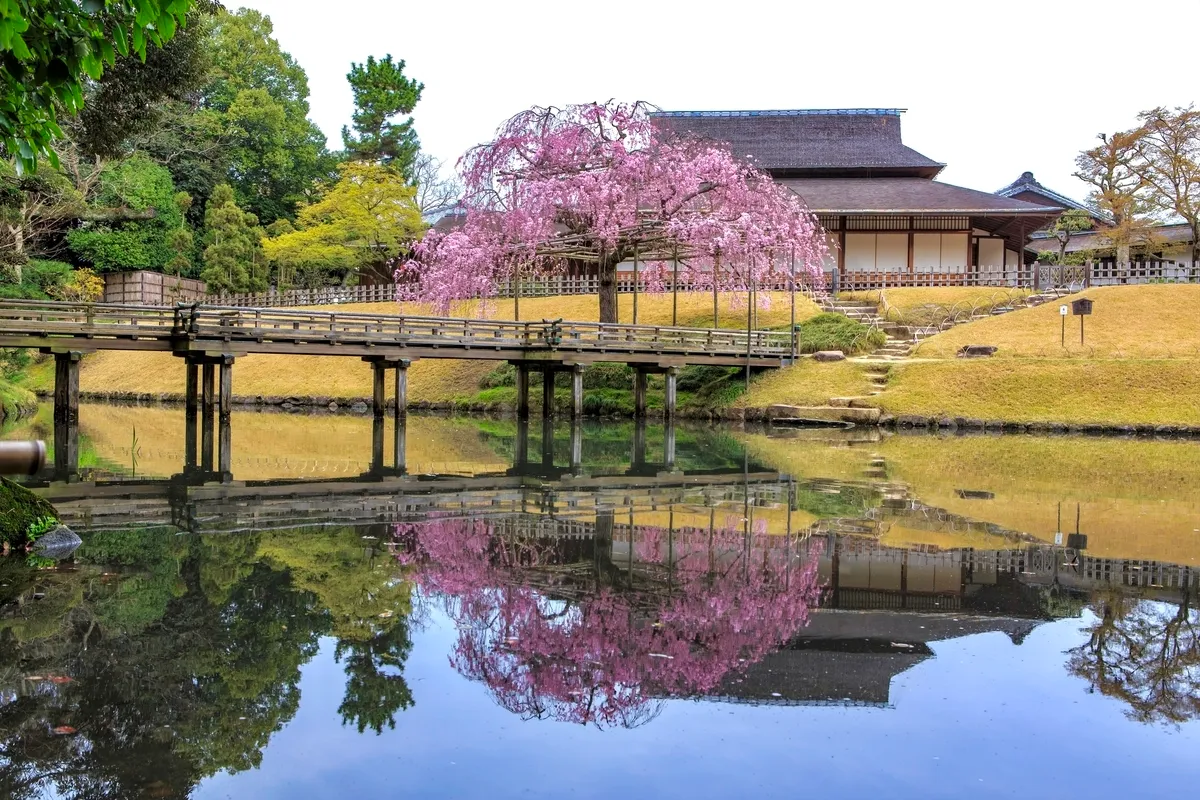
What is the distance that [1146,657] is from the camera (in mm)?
7418

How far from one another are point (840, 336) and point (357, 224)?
77.9ft

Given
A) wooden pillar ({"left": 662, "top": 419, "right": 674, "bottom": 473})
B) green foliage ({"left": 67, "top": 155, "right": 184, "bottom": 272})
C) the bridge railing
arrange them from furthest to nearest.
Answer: green foliage ({"left": 67, "top": 155, "right": 184, "bottom": 272}) < the bridge railing < wooden pillar ({"left": 662, "top": 419, "right": 674, "bottom": 473})

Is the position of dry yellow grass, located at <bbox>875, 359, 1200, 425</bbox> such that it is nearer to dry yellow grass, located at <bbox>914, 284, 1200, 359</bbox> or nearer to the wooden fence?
dry yellow grass, located at <bbox>914, 284, 1200, 359</bbox>

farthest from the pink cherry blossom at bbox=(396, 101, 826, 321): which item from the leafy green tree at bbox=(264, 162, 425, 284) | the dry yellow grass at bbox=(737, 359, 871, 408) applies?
the leafy green tree at bbox=(264, 162, 425, 284)

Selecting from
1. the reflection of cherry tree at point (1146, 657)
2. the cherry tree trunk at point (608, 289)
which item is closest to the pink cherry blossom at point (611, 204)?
the cherry tree trunk at point (608, 289)

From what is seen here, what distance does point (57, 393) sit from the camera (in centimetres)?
2600

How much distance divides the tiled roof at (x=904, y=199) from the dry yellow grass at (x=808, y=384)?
10101 millimetres

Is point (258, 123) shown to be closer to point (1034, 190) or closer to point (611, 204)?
point (611, 204)

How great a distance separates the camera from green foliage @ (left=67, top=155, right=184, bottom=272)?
162ft

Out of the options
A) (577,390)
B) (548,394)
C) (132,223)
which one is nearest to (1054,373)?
(577,390)

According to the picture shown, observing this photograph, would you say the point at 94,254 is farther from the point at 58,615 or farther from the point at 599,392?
the point at 58,615

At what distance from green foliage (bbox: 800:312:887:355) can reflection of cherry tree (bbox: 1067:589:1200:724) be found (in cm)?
2487

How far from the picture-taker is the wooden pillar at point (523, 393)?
3038 centimetres

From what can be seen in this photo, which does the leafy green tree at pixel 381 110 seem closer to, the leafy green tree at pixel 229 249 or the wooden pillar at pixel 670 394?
the leafy green tree at pixel 229 249
